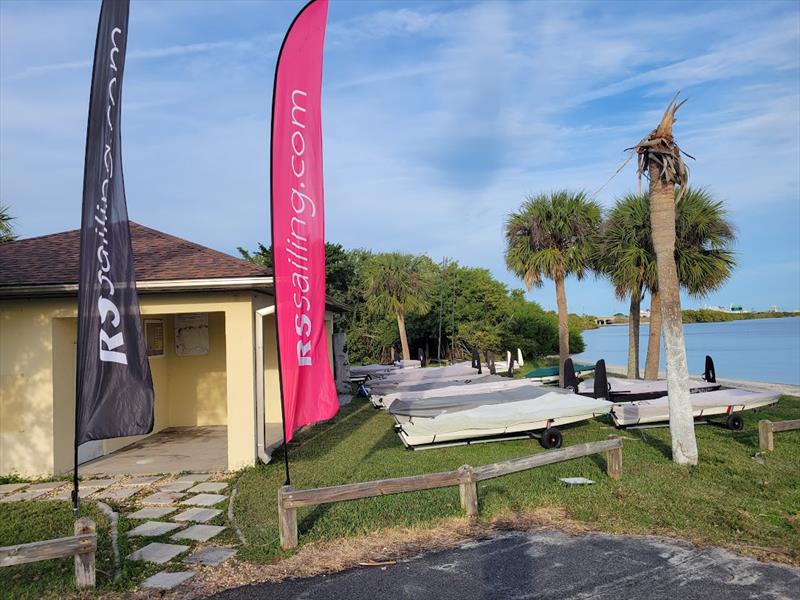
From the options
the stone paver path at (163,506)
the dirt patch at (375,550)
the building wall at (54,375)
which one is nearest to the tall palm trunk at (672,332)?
the dirt patch at (375,550)

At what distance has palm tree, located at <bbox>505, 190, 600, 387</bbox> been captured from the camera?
64.8 feet

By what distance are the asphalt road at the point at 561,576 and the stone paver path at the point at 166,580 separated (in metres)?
0.54

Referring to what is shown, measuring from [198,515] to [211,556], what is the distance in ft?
5.03

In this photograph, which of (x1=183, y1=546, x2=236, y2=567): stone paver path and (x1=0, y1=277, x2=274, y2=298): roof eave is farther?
(x1=0, y1=277, x2=274, y2=298): roof eave

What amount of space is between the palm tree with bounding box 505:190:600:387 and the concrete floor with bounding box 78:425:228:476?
39.1 feet

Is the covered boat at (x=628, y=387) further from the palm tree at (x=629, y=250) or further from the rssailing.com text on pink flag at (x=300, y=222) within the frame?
the rssailing.com text on pink flag at (x=300, y=222)

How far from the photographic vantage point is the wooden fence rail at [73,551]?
4402 mm

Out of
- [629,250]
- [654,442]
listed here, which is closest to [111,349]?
[654,442]

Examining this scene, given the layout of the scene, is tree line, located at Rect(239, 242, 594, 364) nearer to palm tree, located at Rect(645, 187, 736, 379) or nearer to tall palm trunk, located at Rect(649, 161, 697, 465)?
palm tree, located at Rect(645, 187, 736, 379)

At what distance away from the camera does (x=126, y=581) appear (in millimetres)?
4984

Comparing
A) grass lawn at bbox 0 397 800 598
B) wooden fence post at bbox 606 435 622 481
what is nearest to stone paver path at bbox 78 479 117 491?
grass lawn at bbox 0 397 800 598

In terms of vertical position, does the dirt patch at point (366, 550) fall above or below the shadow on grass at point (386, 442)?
above

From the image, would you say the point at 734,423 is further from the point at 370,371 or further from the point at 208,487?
the point at 370,371

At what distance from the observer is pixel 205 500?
25.1ft
